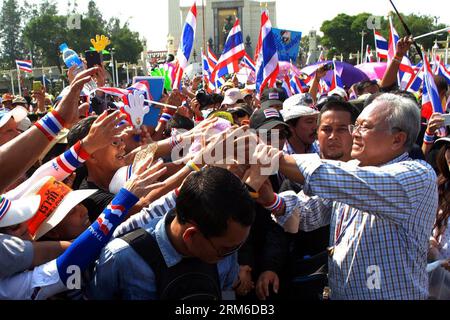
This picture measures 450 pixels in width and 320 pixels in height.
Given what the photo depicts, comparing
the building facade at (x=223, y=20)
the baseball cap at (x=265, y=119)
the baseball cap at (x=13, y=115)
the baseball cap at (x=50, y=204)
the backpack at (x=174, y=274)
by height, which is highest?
the building facade at (x=223, y=20)

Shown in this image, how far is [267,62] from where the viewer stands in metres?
8.32

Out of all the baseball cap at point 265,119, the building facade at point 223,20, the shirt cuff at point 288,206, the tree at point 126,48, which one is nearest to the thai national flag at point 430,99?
the baseball cap at point 265,119

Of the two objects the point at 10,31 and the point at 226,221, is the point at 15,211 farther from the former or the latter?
the point at 10,31

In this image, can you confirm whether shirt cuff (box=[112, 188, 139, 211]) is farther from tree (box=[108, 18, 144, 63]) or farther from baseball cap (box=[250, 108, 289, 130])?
tree (box=[108, 18, 144, 63])

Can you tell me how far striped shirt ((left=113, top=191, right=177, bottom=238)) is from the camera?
232cm

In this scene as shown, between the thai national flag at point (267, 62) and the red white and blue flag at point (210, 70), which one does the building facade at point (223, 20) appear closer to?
the red white and blue flag at point (210, 70)

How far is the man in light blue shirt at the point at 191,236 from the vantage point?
71.9 inches

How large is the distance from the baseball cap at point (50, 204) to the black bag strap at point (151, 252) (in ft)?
1.58

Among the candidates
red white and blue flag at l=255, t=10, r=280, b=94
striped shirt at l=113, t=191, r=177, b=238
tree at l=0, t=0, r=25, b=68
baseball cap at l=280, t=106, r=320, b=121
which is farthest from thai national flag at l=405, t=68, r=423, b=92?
tree at l=0, t=0, r=25, b=68

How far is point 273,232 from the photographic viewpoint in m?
2.88

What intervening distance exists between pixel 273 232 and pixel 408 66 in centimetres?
713

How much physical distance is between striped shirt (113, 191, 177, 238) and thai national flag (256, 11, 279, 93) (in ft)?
20.1
